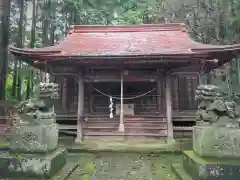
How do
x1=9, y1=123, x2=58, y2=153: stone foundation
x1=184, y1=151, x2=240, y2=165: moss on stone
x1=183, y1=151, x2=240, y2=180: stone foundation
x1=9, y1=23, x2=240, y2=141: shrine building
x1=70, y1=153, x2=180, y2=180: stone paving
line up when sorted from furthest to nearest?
x1=9, y1=23, x2=240, y2=141: shrine building
x1=70, y1=153, x2=180, y2=180: stone paving
x1=9, y1=123, x2=58, y2=153: stone foundation
x1=184, y1=151, x2=240, y2=165: moss on stone
x1=183, y1=151, x2=240, y2=180: stone foundation

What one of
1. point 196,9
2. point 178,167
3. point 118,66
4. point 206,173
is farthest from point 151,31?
point 206,173

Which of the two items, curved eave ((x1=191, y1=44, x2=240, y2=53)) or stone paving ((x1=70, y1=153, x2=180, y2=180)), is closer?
stone paving ((x1=70, y1=153, x2=180, y2=180))

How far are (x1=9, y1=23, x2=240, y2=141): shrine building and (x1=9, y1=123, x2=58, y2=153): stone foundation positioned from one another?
4.40 metres

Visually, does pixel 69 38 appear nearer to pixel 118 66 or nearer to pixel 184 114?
pixel 118 66

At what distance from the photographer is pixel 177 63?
376 inches

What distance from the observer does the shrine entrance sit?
11498 millimetres

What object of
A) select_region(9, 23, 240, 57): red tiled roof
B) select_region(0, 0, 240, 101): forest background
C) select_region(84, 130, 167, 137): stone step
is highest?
select_region(0, 0, 240, 101): forest background

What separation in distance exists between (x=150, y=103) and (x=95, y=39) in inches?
165

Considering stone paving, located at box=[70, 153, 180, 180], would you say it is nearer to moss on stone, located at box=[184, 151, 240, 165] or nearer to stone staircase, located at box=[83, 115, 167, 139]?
moss on stone, located at box=[184, 151, 240, 165]

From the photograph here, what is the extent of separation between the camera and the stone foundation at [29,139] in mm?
4895

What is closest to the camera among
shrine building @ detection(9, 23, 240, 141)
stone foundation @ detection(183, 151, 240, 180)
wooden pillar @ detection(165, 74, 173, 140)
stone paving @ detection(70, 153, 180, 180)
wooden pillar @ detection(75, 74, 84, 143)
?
stone foundation @ detection(183, 151, 240, 180)

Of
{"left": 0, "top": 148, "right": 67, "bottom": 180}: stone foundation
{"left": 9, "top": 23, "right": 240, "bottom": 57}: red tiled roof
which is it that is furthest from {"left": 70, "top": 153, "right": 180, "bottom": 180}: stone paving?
{"left": 9, "top": 23, "right": 240, "bottom": 57}: red tiled roof

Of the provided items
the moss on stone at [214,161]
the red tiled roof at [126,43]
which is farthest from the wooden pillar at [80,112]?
the moss on stone at [214,161]

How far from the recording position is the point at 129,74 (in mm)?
10258
